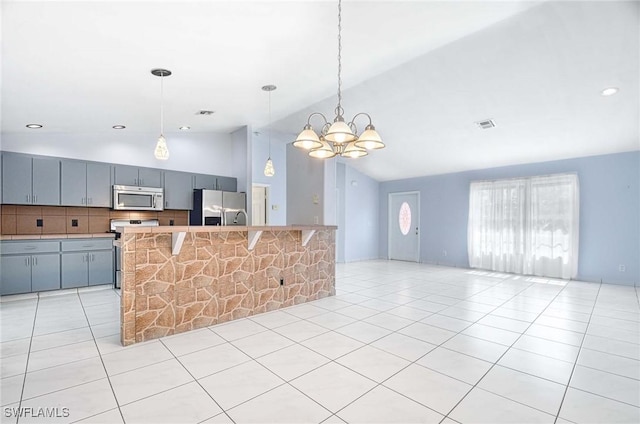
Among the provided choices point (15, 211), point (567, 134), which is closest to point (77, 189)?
point (15, 211)

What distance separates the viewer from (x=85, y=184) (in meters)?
5.03

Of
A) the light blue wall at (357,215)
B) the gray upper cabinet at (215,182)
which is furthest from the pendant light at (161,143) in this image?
the light blue wall at (357,215)

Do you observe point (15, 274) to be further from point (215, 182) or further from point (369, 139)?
point (369, 139)

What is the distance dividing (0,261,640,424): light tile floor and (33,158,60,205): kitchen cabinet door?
58.6 inches

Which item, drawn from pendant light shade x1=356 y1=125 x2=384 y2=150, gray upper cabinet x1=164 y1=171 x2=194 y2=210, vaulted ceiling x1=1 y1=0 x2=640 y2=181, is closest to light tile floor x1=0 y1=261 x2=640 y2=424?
pendant light shade x1=356 y1=125 x2=384 y2=150

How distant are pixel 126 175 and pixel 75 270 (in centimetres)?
169

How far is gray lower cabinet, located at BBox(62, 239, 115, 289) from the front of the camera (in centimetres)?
471

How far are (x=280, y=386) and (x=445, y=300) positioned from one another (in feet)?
10.3

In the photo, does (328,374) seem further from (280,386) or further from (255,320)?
(255,320)

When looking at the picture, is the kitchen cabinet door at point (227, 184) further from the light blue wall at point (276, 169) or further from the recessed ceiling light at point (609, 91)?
the recessed ceiling light at point (609, 91)

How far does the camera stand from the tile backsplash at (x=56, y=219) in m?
4.65

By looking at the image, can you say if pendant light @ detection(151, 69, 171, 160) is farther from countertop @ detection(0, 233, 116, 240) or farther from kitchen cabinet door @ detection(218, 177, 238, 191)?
kitchen cabinet door @ detection(218, 177, 238, 191)

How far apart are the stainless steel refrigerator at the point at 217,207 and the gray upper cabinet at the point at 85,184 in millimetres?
1403

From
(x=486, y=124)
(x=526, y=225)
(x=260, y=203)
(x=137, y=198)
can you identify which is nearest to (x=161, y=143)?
(x=137, y=198)
